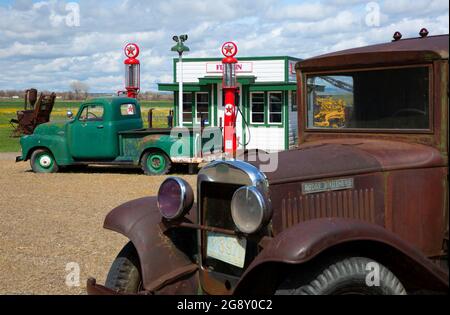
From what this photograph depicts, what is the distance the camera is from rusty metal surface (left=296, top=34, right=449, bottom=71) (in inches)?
137

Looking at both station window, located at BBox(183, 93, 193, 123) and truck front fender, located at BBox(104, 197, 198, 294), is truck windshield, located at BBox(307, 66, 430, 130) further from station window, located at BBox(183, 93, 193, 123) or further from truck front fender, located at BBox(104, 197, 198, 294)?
station window, located at BBox(183, 93, 193, 123)

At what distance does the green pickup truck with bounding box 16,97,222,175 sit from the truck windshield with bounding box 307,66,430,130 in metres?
8.61

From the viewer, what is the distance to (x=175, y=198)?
3.58m

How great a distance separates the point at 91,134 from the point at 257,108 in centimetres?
622

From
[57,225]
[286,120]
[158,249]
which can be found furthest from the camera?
[286,120]

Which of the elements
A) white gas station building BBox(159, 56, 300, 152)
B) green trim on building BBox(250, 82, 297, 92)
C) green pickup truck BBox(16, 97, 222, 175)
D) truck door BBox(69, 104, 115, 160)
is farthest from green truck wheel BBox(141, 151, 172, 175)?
green trim on building BBox(250, 82, 297, 92)

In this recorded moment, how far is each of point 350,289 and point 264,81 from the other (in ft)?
48.6

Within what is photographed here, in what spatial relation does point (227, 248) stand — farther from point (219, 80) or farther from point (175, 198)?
point (219, 80)

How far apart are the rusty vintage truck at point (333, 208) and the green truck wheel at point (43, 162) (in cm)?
1020

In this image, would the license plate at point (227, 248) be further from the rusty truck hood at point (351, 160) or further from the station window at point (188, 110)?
the station window at point (188, 110)

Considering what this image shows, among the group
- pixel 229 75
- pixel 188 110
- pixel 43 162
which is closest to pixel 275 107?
pixel 188 110

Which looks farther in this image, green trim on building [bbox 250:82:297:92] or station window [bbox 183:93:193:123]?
station window [bbox 183:93:193:123]

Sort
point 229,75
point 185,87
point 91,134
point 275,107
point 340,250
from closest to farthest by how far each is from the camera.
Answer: point 340,250, point 91,134, point 229,75, point 275,107, point 185,87

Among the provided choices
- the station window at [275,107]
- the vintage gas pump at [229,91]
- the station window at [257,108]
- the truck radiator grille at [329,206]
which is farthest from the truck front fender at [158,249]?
the station window at [257,108]
